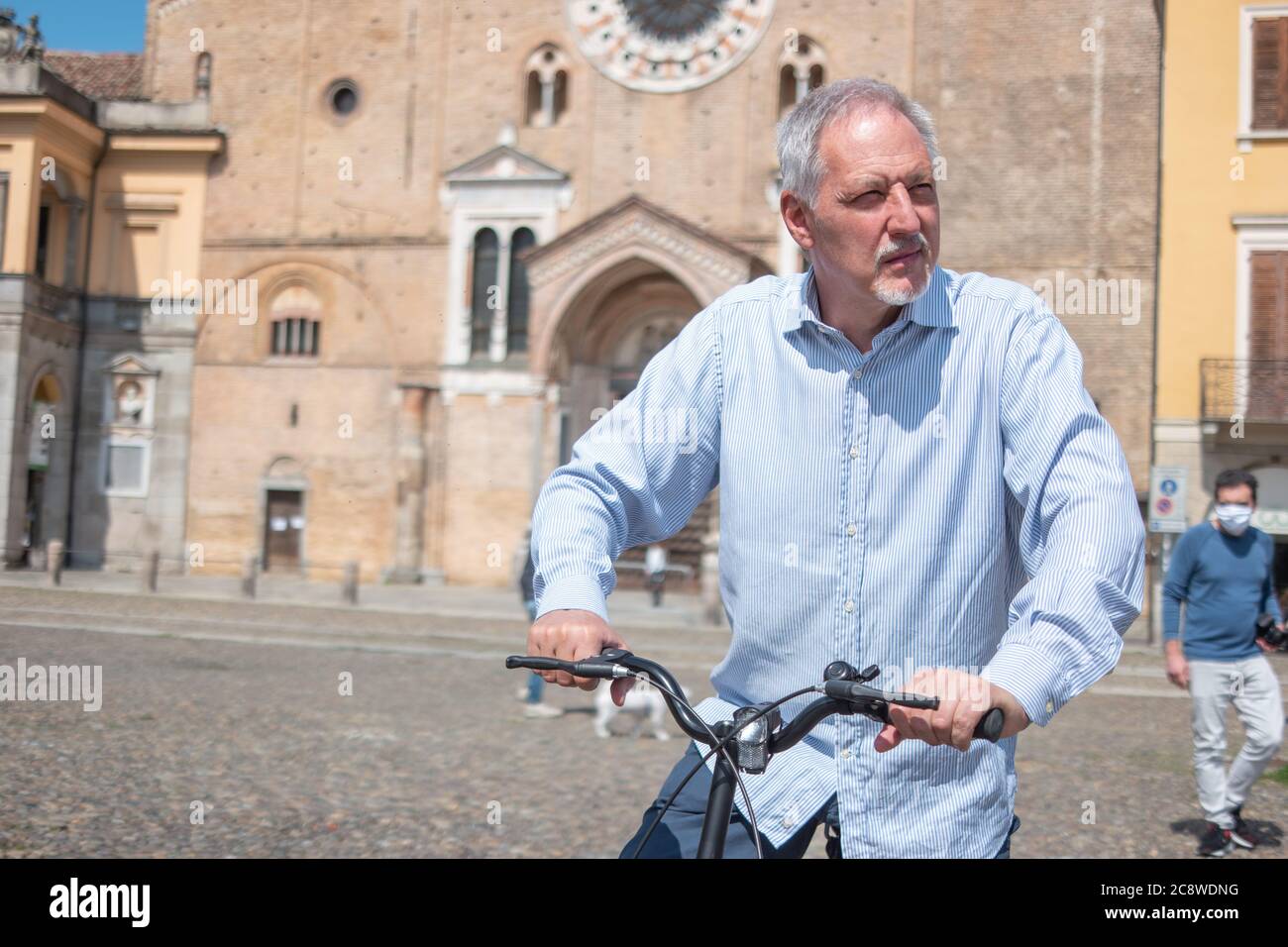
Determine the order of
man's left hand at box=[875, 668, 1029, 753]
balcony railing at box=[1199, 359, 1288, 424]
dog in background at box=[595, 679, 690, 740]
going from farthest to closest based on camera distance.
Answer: balcony railing at box=[1199, 359, 1288, 424], dog in background at box=[595, 679, 690, 740], man's left hand at box=[875, 668, 1029, 753]

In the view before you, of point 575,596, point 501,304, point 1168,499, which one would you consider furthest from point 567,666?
point 501,304

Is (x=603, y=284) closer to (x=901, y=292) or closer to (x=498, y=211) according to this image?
(x=498, y=211)

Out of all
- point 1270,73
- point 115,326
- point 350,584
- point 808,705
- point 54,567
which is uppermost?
A: point 1270,73

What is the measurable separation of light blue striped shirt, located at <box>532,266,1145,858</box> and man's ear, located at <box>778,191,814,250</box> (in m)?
0.11

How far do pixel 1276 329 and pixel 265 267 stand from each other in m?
22.2

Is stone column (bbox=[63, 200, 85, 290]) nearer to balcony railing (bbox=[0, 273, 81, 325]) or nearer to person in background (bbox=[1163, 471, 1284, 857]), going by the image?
balcony railing (bbox=[0, 273, 81, 325])

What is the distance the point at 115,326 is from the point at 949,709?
104 feet

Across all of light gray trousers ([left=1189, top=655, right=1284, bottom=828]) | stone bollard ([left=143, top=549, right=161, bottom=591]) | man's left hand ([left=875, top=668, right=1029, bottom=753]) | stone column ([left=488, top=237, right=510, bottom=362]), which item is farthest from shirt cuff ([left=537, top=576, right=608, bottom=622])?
stone column ([left=488, top=237, right=510, bottom=362])

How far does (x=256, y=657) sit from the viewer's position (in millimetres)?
13266

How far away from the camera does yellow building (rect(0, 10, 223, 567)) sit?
29.2 meters

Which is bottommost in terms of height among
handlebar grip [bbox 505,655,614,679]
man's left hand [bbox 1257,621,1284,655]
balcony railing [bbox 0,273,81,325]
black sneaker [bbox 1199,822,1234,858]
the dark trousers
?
black sneaker [bbox 1199,822,1234,858]

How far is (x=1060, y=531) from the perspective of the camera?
6.84 ft

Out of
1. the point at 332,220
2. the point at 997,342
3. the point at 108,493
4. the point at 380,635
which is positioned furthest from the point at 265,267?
the point at 997,342
